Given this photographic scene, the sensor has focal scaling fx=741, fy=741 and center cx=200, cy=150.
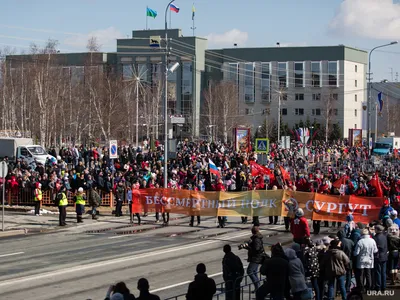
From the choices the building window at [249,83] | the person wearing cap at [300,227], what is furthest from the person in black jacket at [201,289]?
the building window at [249,83]

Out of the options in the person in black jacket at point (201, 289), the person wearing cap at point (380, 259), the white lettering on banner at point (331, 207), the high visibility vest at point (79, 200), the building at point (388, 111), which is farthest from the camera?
the building at point (388, 111)

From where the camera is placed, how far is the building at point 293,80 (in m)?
106

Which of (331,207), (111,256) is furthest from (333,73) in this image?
(111,256)

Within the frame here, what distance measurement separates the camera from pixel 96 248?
2386 cm

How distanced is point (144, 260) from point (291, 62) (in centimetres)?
8760

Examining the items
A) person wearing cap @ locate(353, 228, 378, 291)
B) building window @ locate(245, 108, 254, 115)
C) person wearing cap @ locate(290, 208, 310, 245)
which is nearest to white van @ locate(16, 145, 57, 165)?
person wearing cap @ locate(290, 208, 310, 245)

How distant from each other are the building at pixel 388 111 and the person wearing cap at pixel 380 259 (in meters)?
99.1

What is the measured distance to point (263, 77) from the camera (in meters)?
107

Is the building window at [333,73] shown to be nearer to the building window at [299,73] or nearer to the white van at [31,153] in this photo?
the building window at [299,73]

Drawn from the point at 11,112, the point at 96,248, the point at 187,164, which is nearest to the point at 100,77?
the point at 11,112

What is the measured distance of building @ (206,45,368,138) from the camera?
4168 inches

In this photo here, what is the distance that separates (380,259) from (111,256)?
353 inches

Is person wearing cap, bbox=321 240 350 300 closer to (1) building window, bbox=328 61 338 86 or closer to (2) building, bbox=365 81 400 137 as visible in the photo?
(1) building window, bbox=328 61 338 86

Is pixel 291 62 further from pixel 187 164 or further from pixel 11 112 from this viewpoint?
pixel 187 164
